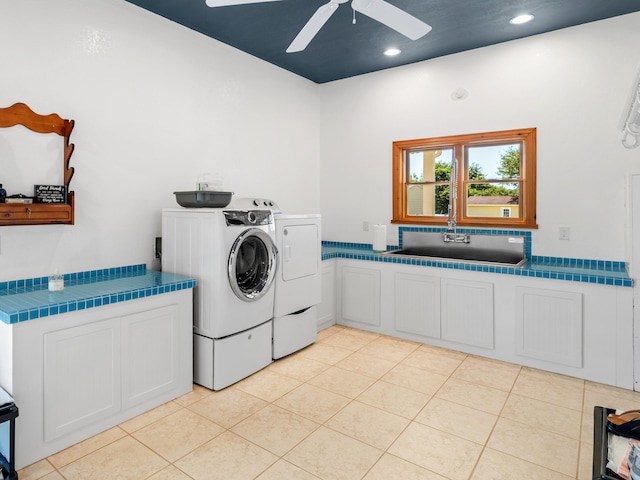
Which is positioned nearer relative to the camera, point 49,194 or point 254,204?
point 49,194

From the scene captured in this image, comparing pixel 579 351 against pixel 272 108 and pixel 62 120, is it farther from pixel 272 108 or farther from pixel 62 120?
pixel 62 120

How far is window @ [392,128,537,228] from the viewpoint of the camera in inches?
148

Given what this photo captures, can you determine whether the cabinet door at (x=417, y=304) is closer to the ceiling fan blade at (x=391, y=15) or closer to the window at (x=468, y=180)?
the window at (x=468, y=180)

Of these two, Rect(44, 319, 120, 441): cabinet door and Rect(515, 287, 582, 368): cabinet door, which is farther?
Rect(515, 287, 582, 368): cabinet door

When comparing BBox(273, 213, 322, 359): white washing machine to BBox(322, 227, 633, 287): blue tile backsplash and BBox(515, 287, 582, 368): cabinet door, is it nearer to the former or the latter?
BBox(322, 227, 633, 287): blue tile backsplash

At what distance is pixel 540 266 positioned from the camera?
338 centimetres

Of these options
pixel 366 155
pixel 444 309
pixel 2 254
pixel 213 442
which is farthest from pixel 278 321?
pixel 366 155

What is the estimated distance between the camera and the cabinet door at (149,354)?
244 centimetres

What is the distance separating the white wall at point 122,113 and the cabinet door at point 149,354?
27.3 inches

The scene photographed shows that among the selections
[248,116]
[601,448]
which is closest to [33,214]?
[248,116]

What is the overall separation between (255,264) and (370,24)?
84.8 inches

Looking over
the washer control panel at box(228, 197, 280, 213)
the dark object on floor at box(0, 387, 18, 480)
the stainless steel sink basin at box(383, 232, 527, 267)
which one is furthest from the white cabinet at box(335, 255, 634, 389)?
the dark object on floor at box(0, 387, 18, 480)

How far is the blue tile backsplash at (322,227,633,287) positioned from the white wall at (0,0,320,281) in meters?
1.43

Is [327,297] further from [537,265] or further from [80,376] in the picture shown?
[80,376]
